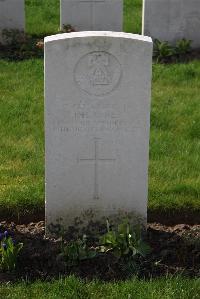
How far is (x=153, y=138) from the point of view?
238 inches

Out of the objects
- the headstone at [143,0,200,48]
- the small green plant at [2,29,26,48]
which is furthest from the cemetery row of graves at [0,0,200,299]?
the headstone at [143,0,200,48]

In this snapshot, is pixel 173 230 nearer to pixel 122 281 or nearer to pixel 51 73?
pixel 122 281

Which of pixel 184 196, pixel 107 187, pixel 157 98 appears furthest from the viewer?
pixel 157 98

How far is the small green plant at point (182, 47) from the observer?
9266 mm

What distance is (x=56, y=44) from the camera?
4.11 m

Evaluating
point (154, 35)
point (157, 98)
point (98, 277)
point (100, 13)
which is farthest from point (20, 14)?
point (98, 277)

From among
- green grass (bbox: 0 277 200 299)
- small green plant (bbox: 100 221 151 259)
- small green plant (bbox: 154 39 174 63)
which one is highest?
small green plant (bbox: 154 39 174 63)

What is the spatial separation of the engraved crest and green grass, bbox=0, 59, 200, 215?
1.11 m

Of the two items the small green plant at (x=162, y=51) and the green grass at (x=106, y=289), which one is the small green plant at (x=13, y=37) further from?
the green grass at (x=106, y=289)

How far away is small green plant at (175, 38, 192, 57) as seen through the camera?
30.4 ft

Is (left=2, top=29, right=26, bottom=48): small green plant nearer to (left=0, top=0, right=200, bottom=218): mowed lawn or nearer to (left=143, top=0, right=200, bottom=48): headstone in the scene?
(left=0, top=0, right=200, bottom=218): mowed lawn

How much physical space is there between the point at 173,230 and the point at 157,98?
2943 mm

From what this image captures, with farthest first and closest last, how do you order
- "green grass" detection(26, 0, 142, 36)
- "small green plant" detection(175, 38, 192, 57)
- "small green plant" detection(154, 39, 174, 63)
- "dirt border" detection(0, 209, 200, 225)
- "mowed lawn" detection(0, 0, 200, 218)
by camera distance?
"green grass" detection(26, 0, 142, 36) < "small green plant" detection(175, 38, 192, 57) < "small green plant" detection(154, 39, 174, 63) < "mowed lawn" detection(0, 0, 200, 218) < "dirt border" detection(0, 209, 200, 225)

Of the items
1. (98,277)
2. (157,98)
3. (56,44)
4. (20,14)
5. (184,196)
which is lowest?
(98,277)
